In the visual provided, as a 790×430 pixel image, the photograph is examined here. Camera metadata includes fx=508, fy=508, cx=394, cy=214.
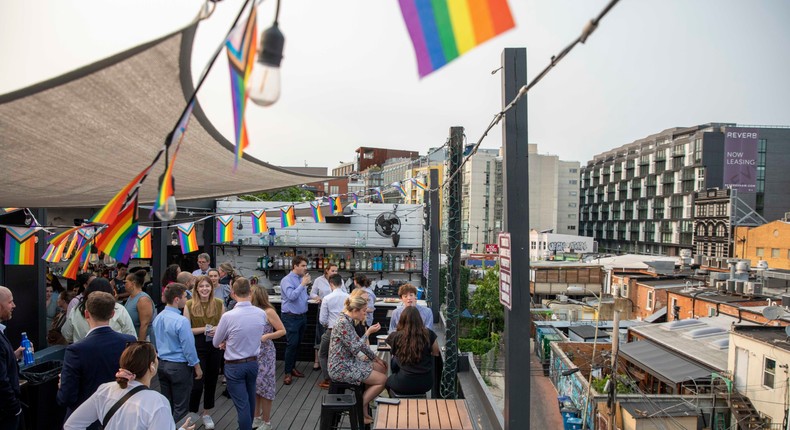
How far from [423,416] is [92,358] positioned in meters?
2.51

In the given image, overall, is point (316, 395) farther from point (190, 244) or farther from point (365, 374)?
point (190, 244)

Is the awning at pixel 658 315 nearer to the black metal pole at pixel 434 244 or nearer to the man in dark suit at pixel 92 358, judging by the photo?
the black metal pole at pixel 434 244

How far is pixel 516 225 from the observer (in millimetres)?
3443

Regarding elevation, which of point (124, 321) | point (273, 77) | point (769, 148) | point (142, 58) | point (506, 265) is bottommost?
point (124, 321)

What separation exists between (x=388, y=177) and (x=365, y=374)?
78980mm

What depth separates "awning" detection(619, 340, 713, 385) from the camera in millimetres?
16859

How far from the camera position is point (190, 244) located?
30.0 feet

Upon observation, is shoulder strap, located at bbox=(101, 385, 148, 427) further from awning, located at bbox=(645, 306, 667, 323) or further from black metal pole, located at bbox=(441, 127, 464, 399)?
awning, located at bbox=(645, 306, 667, 323)

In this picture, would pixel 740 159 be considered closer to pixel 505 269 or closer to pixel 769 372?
pixel 769 372

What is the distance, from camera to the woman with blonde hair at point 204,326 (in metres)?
5.38

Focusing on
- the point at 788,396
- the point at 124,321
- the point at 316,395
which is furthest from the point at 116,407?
the point at 788,396

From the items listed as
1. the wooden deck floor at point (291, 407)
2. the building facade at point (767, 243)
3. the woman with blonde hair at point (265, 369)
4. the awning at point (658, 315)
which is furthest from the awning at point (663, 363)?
the building facade at point (767, 243)

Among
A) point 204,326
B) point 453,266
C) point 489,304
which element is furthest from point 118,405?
point 489,304

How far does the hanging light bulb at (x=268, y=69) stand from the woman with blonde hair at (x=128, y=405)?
2144 mm
